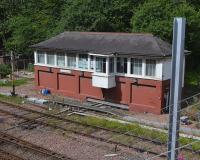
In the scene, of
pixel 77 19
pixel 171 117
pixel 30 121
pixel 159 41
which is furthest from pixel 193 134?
pixel 77 19

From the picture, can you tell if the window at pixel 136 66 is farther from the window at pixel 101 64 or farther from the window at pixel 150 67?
the window at pixel 101 64

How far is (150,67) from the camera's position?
74.3ft

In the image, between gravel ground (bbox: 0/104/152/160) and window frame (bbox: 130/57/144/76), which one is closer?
gravel ground (bbox: 0/104/152/160)

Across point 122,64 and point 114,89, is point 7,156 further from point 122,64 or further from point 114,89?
point 122,64

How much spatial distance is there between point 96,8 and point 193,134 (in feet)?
68.4

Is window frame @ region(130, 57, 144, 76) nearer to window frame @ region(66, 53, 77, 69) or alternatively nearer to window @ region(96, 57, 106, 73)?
window @ region(96, 57, 106, 73)

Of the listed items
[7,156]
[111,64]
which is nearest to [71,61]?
[111,64]

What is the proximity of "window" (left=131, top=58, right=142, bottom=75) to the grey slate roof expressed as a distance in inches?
23.2

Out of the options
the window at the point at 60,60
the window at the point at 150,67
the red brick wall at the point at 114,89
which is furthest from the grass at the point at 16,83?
the window at the point at 150,67

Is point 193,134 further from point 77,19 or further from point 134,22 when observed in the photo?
point 77,19

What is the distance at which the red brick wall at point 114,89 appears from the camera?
74.3 ft

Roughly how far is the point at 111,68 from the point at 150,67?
2.75 m

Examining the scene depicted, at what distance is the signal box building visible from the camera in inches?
889

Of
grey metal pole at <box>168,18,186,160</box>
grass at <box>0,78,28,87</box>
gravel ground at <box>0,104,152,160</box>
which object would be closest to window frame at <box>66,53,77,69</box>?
grass at <box>0,78,28,87</box>
